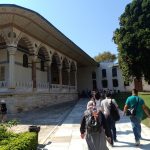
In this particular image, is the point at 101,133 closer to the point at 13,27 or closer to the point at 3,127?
the point at 3,127

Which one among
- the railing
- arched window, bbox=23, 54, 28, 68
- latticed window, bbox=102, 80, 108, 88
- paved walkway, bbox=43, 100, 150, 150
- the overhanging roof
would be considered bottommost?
paved walkway, bbox=43, 100, 150, 150

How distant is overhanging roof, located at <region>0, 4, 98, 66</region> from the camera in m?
18.2

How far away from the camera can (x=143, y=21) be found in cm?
2753

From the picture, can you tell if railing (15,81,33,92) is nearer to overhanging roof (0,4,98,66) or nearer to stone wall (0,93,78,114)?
stone wall (0,93,78,114)

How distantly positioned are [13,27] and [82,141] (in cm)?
1255

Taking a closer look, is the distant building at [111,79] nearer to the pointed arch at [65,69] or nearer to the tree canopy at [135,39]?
the pointed arch at [65,69]

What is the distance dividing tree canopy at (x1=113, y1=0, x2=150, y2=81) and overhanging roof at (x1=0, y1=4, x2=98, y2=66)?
5483mm

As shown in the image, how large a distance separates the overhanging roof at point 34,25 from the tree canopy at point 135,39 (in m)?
5.48

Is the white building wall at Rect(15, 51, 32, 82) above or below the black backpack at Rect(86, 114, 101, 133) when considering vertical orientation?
above

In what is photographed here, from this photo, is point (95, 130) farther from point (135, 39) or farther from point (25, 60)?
point (135, 39)

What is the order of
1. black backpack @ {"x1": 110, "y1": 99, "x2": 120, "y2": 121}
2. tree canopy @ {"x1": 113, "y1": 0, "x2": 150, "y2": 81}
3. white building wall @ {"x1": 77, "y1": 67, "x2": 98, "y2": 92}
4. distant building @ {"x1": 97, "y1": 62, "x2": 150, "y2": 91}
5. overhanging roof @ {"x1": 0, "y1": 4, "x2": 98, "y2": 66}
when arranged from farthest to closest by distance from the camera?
white building wall @ {"x1": 77, "y1": 67, "x2": 98, "y2": 92}
distant building @ {"x1": 97, "y1": 62, "x2": 150, "y2": 91}
tree canopy @ {"x1": 113, "y1": 0, "x2": 150, "y2": 81}
overhanging roof @ {"x1": 0, "y1": 4, "x2": 98, "y2": 66}
black backpack @ {"x1": 110, "y1": 99, "x2": 120, "y2": 121}

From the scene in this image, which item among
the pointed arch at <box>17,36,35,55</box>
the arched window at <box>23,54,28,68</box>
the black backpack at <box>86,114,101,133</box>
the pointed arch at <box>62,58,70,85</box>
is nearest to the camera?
the black backpack at <box>86,114,101,133</box>

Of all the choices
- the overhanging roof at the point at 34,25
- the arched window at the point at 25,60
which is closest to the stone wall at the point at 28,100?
the arched window at the point at 25,60

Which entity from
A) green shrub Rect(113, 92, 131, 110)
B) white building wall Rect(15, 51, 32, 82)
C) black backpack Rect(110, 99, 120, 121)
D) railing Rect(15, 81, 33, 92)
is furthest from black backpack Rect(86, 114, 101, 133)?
white building wall Rect(15, 51, 32, 82)
